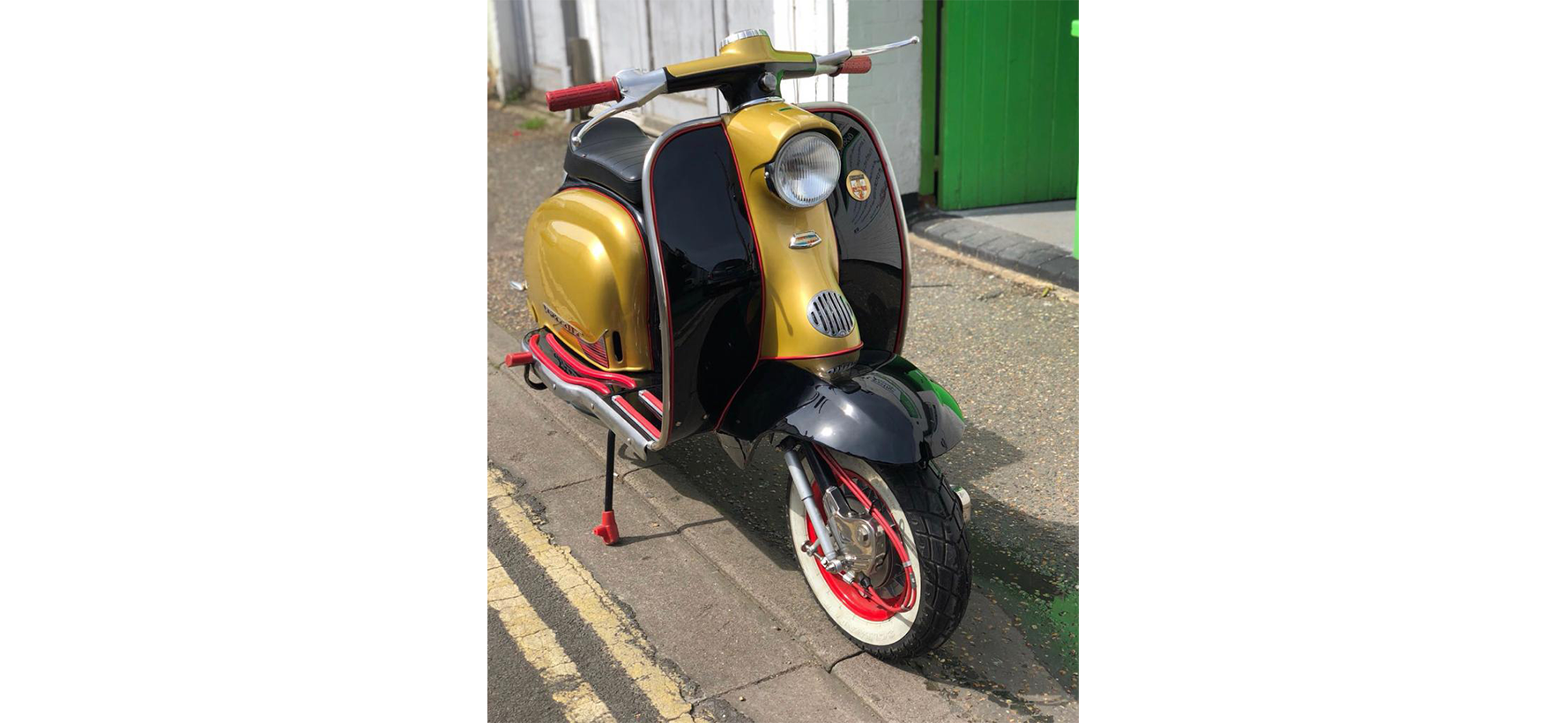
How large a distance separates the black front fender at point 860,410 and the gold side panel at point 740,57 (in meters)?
0.85

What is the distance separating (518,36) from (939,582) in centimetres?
1018

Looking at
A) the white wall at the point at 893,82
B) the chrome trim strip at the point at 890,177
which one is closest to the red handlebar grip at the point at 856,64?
the chrome trim strip at the point at 890,177

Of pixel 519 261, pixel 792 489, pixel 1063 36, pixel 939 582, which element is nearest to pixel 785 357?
pixel 792 489

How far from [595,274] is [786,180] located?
0.74m

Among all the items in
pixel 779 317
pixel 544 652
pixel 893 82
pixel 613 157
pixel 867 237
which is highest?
pixel 613 157

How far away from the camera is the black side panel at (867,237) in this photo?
3.62 meters

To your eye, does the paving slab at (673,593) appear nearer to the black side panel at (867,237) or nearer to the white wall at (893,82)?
the black side panel at (867,237)

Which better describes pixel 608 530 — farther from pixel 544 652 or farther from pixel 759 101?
pixel 759 101

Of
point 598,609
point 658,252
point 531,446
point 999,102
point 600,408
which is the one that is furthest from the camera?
point 999,102

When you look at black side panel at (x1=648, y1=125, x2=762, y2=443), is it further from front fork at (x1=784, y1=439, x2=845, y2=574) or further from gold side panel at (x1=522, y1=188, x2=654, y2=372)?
front fork at (x1=784, y1=439, x2=845, y2=574)

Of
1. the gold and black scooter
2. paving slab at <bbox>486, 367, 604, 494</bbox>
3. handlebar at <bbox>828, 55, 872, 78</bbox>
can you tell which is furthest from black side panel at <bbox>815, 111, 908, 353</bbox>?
paving slab at <bbox>486, 367, 604, 494</bbox>

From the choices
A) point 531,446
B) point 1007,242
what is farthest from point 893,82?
point 531,446

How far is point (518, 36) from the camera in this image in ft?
38.6

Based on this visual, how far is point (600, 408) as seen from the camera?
3.74 m
